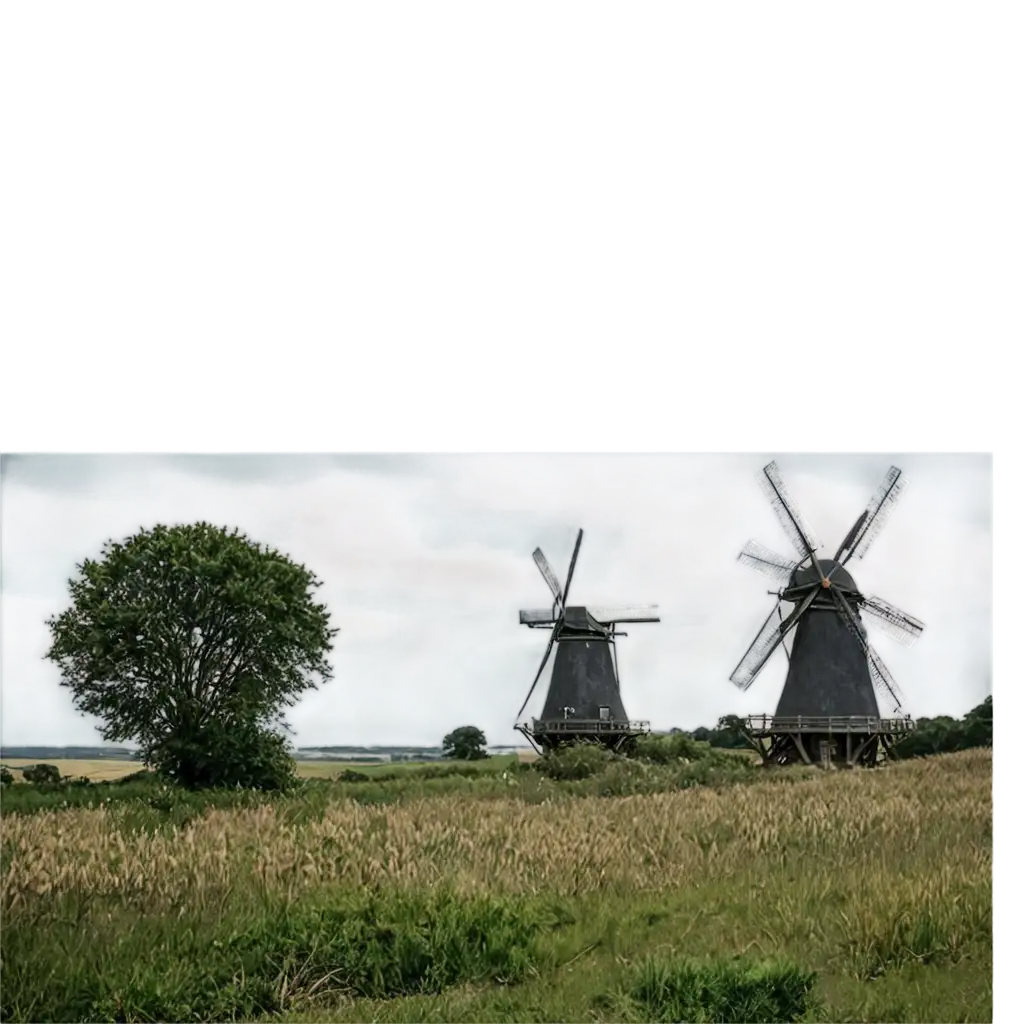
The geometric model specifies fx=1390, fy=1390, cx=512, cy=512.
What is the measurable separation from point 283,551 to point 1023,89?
12.9 feet

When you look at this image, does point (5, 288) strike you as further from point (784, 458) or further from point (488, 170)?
point (784, 458)

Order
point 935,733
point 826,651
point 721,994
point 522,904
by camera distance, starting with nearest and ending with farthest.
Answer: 1. point 721,994
2. point 522,904
3. point 935,733
4. point 826,651

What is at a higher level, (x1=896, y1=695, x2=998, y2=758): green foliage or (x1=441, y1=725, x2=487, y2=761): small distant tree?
(x1=896, y1=695, x2=998, y2=758): green foliage

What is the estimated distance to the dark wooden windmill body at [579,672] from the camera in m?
6.60

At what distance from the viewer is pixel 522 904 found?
668cm

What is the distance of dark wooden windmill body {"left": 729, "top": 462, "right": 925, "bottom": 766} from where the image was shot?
6734 millimetres

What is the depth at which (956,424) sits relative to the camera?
676 centimetres

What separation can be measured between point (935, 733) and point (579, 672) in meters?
1.78

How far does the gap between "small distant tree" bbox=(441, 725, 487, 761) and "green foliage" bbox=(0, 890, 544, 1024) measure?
27.7 inches

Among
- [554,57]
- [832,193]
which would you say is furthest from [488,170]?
[832,193]

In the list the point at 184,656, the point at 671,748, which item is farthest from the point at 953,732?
the point at 184,656

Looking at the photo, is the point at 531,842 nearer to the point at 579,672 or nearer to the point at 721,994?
the point at 579,672

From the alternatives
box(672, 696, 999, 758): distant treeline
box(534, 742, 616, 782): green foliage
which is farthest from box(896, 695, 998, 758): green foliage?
box(534, 742, 616, 782): green foliage

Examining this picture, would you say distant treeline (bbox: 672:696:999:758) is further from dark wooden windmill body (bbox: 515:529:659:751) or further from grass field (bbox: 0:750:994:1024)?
dark wooden windmill body (bbox: 515:529:659:751)
